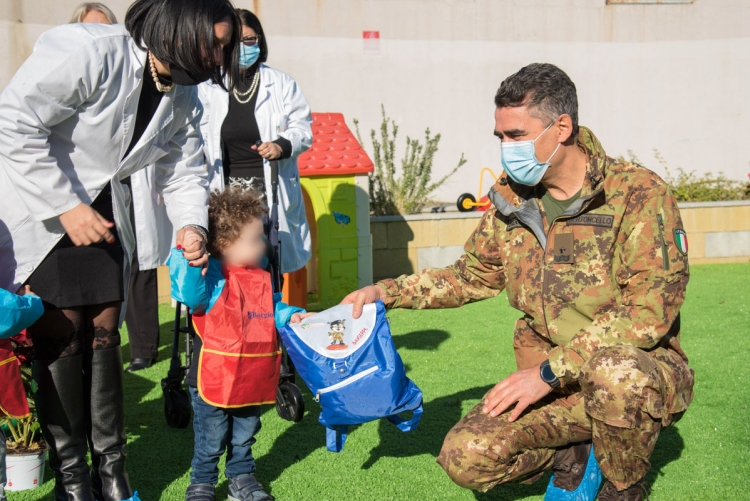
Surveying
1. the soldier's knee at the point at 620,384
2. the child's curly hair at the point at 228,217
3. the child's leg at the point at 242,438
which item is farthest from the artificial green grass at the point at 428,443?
the child's curly hair at the point at 228,217

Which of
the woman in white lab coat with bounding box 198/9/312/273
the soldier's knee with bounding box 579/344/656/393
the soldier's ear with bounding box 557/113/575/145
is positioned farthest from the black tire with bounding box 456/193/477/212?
the soldier's knee with bounding box 579/344/656/393

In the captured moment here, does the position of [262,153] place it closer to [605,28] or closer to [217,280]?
[217,280]

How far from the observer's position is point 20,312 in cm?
270

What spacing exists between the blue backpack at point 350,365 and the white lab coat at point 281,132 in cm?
195

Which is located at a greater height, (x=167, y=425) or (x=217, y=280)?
(x=217, y=280)

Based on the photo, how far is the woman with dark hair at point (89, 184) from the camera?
8.71 ft

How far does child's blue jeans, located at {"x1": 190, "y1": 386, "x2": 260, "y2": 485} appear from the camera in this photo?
3258mm

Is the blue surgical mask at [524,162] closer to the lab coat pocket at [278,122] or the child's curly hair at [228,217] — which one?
the child's curly hair at [228,217]

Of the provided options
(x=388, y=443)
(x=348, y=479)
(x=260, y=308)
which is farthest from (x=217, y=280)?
(x=388, y=443)

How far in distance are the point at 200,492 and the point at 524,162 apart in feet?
6.18

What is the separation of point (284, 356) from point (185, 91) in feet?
6.56

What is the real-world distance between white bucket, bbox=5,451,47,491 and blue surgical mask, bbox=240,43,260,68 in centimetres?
263

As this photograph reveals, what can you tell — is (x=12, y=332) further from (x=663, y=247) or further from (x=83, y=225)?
(x=663, y=247)

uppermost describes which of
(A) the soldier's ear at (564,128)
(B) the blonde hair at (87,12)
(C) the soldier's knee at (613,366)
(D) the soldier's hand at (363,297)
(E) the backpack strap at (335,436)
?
(B) the blonde hair at (87,12)
